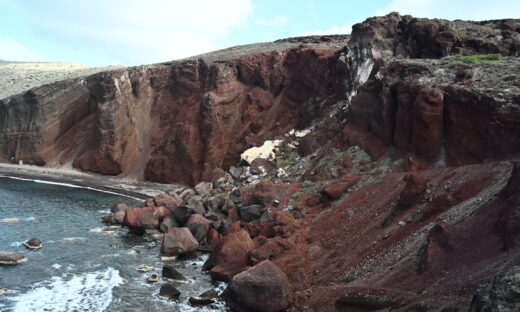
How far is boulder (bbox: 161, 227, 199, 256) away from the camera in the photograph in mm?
26391

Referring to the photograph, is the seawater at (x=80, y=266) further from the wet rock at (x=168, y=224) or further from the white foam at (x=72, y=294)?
the wet rock at (x=168, y=224)

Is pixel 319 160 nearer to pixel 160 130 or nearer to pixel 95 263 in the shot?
pixel 95 263

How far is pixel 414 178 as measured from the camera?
66.0 feet

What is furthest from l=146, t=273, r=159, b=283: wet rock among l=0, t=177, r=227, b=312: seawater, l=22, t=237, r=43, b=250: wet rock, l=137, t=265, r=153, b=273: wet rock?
l=22, t=237, r=43, b=250: wet rock

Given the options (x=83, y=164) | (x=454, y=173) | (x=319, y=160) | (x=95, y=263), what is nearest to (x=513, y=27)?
(x=319, y=160)

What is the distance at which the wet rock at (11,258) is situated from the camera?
23.1m

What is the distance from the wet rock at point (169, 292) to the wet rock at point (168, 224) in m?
11.1

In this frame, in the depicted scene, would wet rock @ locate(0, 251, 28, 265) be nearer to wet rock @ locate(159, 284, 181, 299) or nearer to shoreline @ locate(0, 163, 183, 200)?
wet rock @ locate(159, 284, 181, 299)

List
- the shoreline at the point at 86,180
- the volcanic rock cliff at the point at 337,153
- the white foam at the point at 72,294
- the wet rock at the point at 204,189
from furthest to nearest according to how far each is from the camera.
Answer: the shoreline at the point at 86,180, the wet rock at the point at 204,189, the white foam at the point at 72,294, the volcanic rock cliff at the point at 337,153

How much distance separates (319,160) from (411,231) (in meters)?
14.3

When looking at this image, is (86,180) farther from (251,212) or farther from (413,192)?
(413,192)

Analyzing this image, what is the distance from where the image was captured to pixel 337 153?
30766 millimetres

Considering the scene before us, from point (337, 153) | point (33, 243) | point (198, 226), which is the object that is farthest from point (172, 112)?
point (33, 243)

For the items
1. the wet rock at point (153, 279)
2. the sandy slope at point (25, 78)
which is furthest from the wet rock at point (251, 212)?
the sandy slope at point (25, 78)
